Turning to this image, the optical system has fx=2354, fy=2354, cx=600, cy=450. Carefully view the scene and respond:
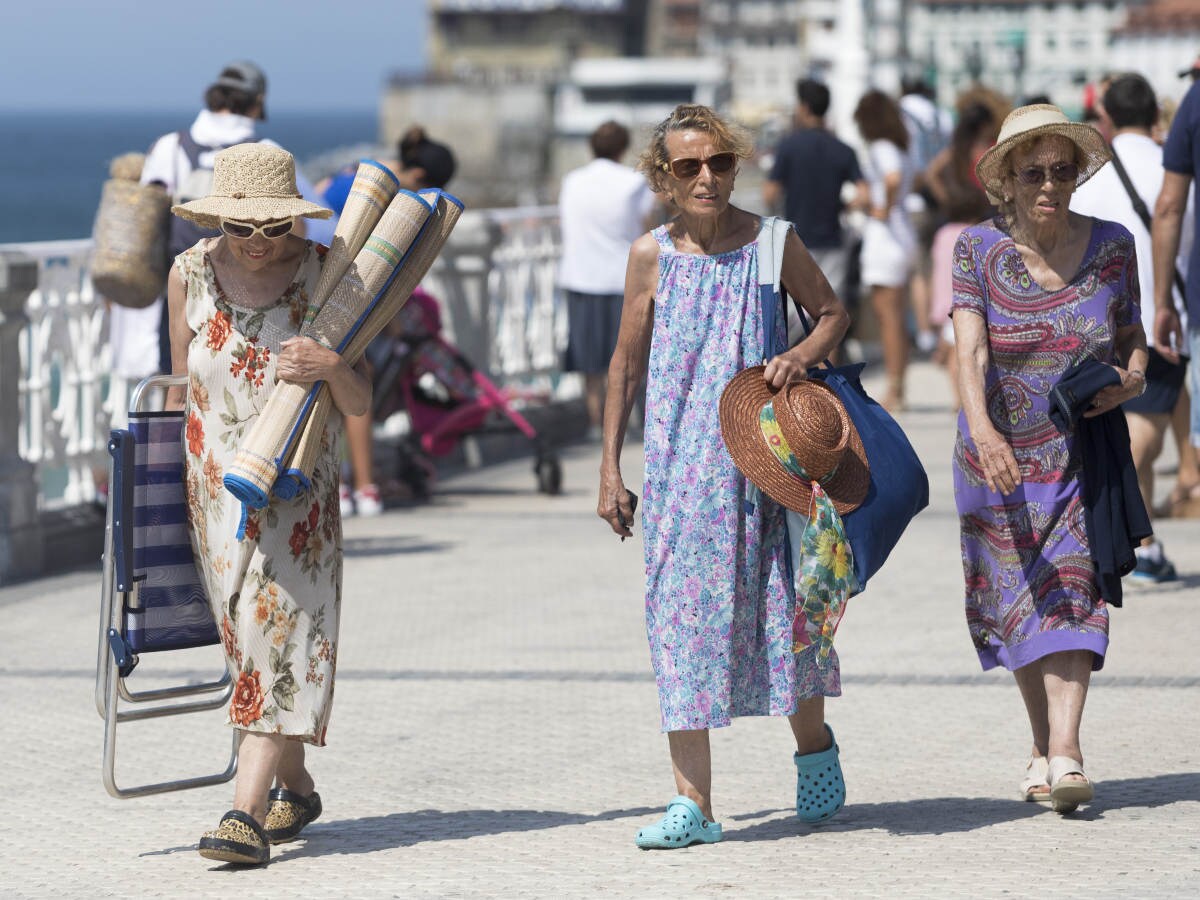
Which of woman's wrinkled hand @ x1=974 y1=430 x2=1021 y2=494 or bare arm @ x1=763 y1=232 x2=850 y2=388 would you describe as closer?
bare arm @ x1=763 y1=232 x2=850 y2=388

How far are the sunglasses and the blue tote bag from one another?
1056mm

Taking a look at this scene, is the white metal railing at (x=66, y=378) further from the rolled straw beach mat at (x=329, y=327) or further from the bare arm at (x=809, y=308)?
the bare arm at (x=809, y=308)

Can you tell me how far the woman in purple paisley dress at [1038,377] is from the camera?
5.54 metres

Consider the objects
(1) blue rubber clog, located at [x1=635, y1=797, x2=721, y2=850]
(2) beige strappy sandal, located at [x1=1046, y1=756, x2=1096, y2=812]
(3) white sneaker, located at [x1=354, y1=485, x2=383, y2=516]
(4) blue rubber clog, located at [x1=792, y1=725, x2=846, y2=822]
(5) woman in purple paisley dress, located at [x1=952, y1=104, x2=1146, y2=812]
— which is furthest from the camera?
(3) white sneaker, located at [x1=354, y1=485, x2=383, y2=516]

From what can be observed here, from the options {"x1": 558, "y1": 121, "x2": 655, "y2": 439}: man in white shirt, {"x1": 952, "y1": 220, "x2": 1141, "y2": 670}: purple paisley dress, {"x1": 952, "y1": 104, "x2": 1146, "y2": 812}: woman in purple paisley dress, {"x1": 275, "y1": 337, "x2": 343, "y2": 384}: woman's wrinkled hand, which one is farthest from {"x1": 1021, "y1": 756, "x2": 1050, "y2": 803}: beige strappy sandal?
{"x1": 558, "y1": 121, "x2": 655, "y2": 439}: man in white shirt

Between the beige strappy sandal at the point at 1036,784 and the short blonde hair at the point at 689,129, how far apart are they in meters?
1.63

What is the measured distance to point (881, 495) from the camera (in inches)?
206

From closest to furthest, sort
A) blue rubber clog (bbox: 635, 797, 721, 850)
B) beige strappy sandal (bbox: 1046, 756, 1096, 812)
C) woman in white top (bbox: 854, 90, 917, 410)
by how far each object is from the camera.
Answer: blue rubber clog (bbox: 635, 797, 721, 850) → beige strappy sandal (bbox: 1046, 756, 1096, 812) → woman in white top (bbox: 854, 90, 917, 410)

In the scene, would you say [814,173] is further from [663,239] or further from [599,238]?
[663,239]

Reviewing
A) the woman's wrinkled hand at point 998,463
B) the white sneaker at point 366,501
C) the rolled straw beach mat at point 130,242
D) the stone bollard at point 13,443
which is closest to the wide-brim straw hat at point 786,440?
the woman's wrinkled hand at point 998,463

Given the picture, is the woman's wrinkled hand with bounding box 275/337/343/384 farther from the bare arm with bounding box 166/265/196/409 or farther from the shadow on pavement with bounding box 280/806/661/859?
the shadow on pavement with bounding box 280/806/661/859

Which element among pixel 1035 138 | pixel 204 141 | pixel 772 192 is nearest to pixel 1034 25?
pixel 772 192

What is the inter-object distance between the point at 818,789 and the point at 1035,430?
1.00 metres

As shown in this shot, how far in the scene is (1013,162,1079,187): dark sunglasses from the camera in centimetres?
554
